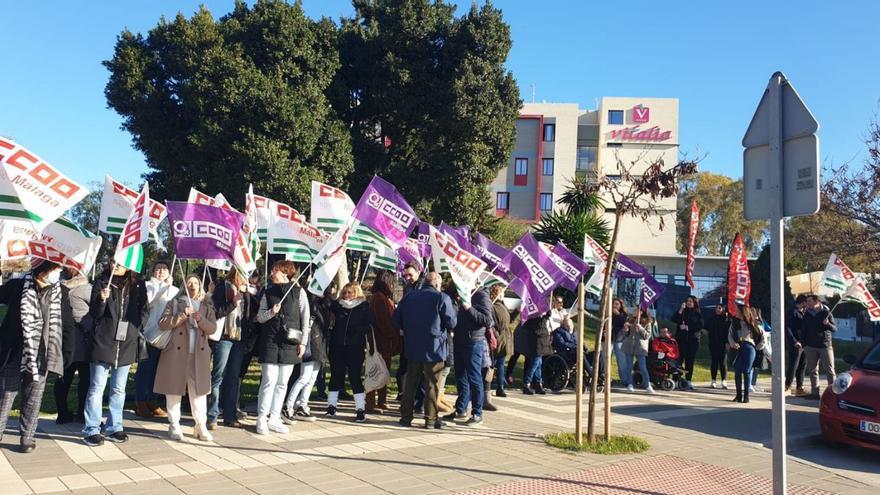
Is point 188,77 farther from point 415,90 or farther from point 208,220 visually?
point 208,220

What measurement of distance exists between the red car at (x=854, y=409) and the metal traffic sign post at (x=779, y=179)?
384cm

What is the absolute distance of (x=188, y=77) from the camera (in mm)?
21766

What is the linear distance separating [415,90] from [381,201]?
42.5 feet

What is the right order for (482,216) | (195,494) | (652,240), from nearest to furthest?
1. (195,494)
2. (482,216)
3. (652,240)

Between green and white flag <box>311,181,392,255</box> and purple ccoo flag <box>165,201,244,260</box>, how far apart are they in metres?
2.07

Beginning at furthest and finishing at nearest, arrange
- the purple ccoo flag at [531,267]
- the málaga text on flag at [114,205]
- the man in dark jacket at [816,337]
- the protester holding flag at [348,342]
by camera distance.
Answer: the man in dark jacket at [816,337], the purple ccoo flag at [531,267], the protester holding flag at [348,342], the málaga text on flag at [114,205]

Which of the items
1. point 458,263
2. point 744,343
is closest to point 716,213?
point 744,343

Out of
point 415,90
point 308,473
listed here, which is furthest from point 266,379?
point 415,90

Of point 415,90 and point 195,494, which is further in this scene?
point 415,90

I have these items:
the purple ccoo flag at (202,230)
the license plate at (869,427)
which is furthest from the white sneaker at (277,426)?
the license plate at (869,427)

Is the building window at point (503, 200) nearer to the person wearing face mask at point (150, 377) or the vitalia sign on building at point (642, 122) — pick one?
the vitalia sign on building at point (642, 122)

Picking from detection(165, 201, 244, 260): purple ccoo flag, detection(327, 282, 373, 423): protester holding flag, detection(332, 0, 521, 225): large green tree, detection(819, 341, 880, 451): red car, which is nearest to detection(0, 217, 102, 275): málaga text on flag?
detection(165, 201, 244, 260): purple ccoo flag

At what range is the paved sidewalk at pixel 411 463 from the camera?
635cm

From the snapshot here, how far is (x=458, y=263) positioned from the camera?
30.7ft
